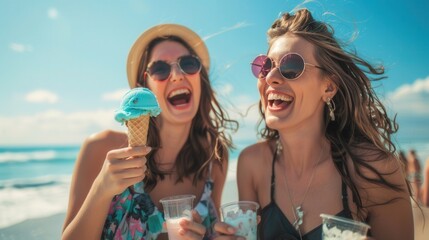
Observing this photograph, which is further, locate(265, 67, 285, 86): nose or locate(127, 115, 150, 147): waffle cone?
locate(265, 67, 285, 86): nose

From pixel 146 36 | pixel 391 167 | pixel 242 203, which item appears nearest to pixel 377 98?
pixel 391 167

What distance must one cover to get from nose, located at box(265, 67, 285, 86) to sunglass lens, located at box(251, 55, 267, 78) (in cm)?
14

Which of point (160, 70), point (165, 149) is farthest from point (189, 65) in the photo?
point (165, 149)

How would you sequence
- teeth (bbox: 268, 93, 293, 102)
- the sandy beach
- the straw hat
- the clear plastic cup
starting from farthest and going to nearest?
1. the sandy beach
2. the straw hat
3. teeth (bbox: 268, 93, 293, 102)
4. the clear plastic cup

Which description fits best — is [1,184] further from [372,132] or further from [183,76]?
[372,132]

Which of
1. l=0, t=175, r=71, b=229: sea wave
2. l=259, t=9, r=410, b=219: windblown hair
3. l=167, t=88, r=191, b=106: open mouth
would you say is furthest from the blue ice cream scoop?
l=0, t=175, r=71, b=229: sea wave

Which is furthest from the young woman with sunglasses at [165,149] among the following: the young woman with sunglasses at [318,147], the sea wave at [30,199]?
the sea wave at [30,199]

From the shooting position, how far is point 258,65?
3273 mm

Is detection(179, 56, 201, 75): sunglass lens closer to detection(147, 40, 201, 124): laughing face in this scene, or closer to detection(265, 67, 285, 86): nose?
detection(147, 40, 201, 124): laughing face

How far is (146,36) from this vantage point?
3.99m

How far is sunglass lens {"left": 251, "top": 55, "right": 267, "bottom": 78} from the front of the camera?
3232 mm

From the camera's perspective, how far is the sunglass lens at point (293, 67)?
118 inches

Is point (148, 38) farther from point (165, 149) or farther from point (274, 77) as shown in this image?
point (274, 77)

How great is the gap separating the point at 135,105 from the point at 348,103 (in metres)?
2.39
